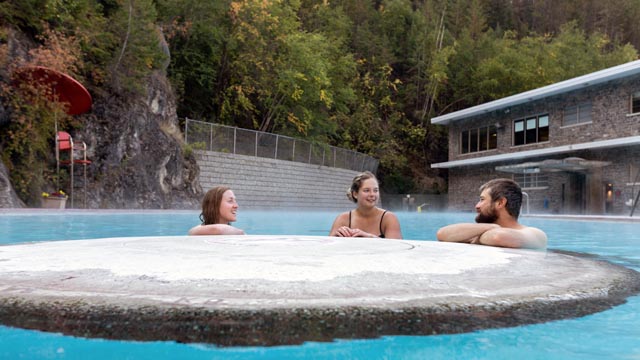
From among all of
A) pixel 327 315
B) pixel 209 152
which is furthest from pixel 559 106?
pixel 327 315

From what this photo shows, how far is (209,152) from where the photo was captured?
20.5m

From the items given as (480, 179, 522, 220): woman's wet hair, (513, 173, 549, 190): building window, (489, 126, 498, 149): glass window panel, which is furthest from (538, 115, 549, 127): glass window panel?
(480, 179, 522, 220): woman's wet hair

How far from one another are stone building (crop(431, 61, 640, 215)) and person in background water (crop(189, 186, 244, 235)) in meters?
15.6

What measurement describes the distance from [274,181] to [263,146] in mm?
1628

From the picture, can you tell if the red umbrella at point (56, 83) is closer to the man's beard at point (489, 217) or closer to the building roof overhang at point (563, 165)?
the man's beard at point (489, 217)

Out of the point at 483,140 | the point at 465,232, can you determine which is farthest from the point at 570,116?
the point at 465,232

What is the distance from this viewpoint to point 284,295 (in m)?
1.91

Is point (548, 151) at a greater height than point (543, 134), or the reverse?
point (543, 134)

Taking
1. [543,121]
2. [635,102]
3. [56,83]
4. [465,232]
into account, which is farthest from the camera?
[543,121]

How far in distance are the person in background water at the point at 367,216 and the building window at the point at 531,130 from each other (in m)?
18.5

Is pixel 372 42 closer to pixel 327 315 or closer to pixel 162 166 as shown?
pixel 162 166

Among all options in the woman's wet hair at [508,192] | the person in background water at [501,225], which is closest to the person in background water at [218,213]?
the person in background water at [501,225]

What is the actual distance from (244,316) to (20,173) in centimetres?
1364

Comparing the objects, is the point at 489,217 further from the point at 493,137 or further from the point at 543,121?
the point at 493,137
